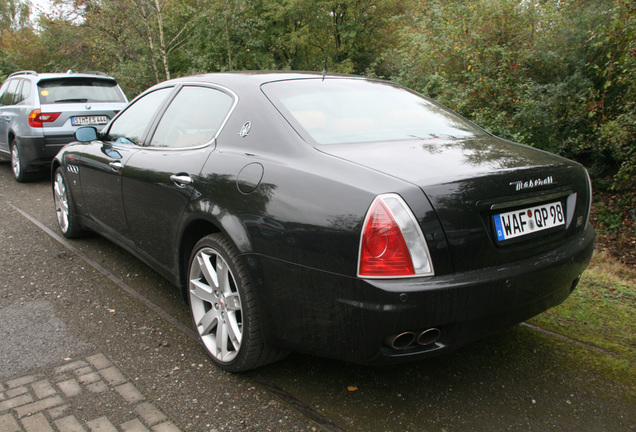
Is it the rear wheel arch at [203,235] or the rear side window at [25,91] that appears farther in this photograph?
the rear side window at [25,91]

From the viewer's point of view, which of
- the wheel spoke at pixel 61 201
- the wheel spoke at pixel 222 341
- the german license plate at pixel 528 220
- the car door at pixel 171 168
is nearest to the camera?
the german license plate at pixel 528 220

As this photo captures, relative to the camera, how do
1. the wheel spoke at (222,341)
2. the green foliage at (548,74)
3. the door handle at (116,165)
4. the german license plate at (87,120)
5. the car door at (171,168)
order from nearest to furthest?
the wheel spoke at (222,341)
the car door at (171,168)
the door handle at (116,165)
the green foliage at (548,74)
the german license plate at (87,120)

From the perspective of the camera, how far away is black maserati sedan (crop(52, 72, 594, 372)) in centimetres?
204

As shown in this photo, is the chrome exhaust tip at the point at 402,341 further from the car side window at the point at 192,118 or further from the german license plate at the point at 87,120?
the german license plate at the point at 87,120

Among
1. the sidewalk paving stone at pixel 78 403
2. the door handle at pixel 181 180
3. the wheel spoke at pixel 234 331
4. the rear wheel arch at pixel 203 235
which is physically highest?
the door handle at pixel 181 180

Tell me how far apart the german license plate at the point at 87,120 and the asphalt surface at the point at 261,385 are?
17.5 ft

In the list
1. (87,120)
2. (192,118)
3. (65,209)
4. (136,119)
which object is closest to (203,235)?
(192,118)

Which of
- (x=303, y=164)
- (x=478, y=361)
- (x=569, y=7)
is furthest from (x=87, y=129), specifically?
(x=569, y=7)

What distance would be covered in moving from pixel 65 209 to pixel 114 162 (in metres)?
1.73

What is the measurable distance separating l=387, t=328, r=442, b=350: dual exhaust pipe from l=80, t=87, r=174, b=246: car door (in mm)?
2392

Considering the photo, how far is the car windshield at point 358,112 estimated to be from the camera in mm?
2721

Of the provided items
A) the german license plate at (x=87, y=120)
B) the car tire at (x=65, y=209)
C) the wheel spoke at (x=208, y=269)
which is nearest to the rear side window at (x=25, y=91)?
the german license plate at (x=87, y=120)

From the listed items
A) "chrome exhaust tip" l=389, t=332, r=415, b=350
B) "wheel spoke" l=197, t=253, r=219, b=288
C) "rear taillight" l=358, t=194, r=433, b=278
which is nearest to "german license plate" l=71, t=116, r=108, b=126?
"wheel spoke" l=197, t=253, r=219, b=288

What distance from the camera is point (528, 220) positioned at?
2320mm
